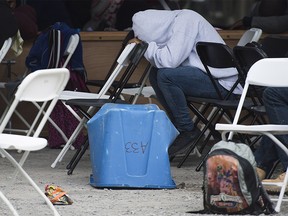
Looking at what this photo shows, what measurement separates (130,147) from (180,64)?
4.55 feet

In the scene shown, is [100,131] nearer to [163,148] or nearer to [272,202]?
[163,148]

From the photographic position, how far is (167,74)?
8680 mm

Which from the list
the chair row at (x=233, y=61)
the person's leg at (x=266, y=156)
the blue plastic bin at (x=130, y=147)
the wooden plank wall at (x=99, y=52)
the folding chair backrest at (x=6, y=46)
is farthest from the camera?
the wooden plank wall at (x=99, y=52)

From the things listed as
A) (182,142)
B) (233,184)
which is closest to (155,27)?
(182,142)

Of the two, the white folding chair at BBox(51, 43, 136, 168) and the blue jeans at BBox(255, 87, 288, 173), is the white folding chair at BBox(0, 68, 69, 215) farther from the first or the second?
the white folding chair at BBox(51, 43, 136, 168)

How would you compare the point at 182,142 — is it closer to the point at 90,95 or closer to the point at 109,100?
the point at 109,100

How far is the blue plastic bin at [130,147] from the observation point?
754 centimetres

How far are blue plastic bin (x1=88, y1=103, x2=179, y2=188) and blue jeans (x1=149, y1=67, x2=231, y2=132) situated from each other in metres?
1.11

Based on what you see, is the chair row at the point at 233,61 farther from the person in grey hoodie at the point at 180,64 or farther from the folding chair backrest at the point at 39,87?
the folding chair backrest at the point at 39,87

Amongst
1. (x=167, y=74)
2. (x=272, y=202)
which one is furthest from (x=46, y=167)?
(x=272, y=202)

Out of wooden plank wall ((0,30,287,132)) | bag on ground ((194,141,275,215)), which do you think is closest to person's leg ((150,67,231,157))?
wooden plank wall ((0,30,287,132))

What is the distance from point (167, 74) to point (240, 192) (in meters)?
2.51

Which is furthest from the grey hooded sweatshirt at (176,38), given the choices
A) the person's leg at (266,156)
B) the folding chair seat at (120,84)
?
the person's leg at (266,156)

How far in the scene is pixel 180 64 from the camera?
28.7 ft
